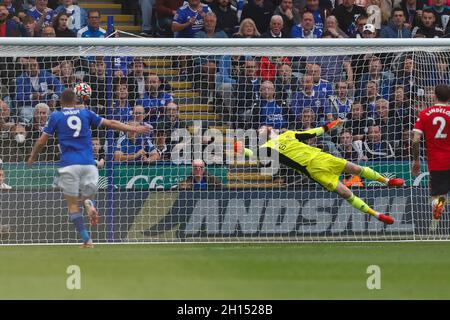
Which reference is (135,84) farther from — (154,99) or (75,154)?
(75,154)

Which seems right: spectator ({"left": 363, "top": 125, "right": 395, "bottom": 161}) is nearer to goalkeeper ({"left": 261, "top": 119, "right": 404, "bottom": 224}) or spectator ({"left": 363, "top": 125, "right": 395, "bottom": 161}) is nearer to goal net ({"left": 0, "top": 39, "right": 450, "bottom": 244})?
goal net ({"left": 0, "top": 39, "right": 450, "bottom": 244})

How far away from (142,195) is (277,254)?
3.09 meters

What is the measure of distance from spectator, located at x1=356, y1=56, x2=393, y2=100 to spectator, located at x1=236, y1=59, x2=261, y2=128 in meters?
1.67

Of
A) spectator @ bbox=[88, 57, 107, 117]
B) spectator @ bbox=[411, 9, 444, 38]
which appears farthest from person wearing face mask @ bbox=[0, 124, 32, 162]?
spectator @ bbox=[411, 9, 444, 38]

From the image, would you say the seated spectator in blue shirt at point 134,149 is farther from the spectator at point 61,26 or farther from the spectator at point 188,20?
the spectator at point 188,20

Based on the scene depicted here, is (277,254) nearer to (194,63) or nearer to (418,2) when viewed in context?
(194,63)

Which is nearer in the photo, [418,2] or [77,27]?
[77,27]

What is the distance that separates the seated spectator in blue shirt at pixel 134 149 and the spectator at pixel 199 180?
59 cm

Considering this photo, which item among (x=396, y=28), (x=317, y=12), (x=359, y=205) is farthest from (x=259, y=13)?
(x=359, y=205)

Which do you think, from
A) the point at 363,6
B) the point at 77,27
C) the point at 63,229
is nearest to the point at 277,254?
the point at 63,229

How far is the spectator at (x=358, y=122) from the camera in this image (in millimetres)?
16469

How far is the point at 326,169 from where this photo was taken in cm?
1552

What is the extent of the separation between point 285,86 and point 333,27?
3.67 meters

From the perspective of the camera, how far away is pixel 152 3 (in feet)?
64.8
